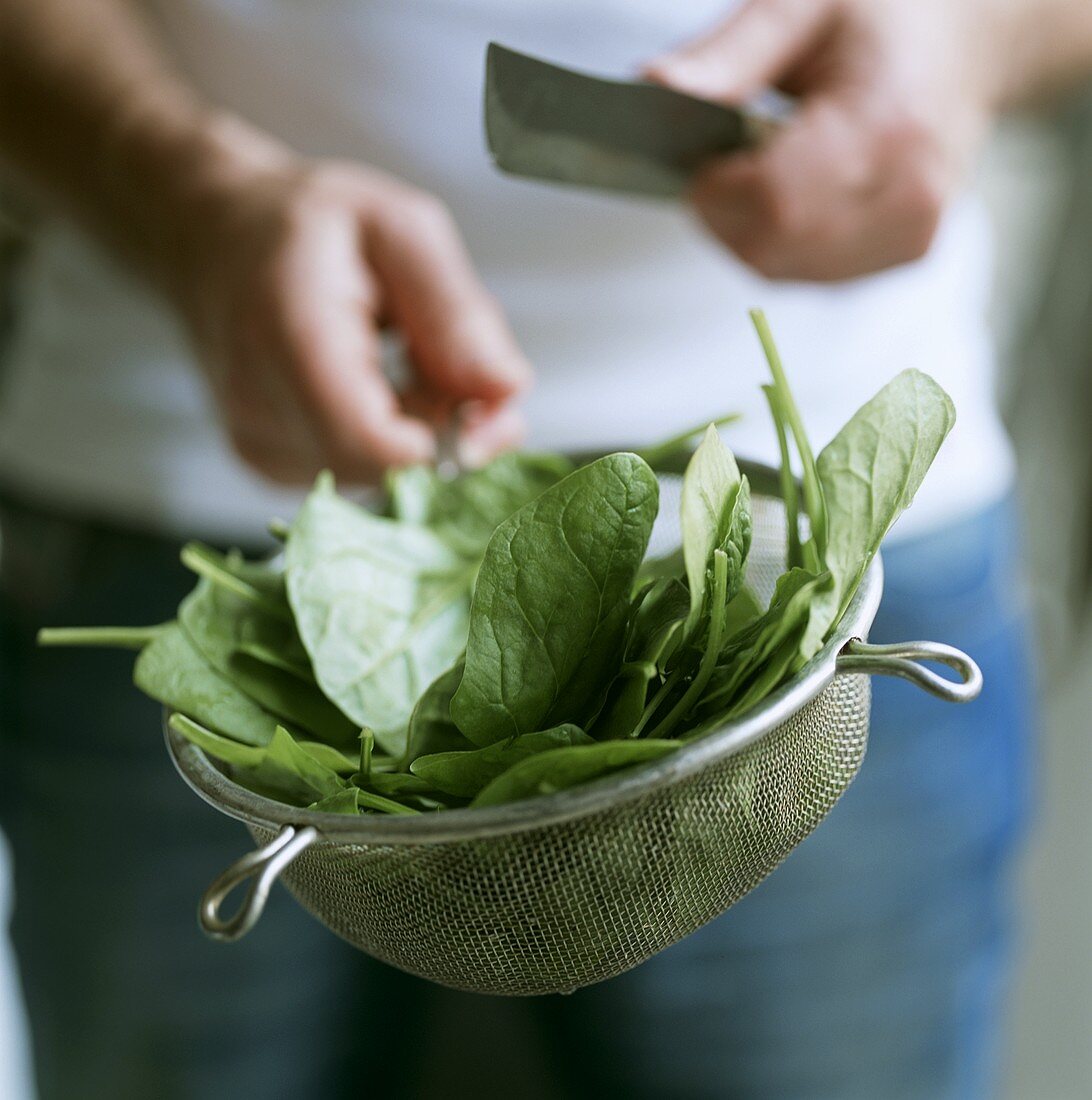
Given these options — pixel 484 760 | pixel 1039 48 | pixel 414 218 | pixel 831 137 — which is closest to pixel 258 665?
pixel 484 760

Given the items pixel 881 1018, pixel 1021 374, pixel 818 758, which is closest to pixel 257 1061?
pixel 881 1018

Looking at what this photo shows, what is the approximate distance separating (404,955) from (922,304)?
0.44 m

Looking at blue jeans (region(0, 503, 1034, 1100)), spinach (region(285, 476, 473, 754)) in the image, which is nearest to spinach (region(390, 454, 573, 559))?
spinach (region(285, 476, 473, 754))

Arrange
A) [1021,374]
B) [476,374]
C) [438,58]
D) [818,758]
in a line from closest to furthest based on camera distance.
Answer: [818,758] < [476,374] < [438,58] < [1021,374]

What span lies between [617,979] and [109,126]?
477 millimetres

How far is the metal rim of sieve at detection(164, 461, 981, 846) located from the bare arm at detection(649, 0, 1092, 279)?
24 centimetres

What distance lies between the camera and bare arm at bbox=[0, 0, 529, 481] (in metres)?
0.49

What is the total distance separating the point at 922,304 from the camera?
2.13 feet

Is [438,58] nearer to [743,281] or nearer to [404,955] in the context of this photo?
[743,281]

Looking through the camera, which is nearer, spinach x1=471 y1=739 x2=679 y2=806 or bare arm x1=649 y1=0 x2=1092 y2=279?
spinach x1=471 y1=739 x2=679 y2=806

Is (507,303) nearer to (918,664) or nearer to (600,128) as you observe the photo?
(600,128)

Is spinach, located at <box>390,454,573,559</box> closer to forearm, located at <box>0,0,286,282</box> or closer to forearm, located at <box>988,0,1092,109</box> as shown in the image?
forearm, located at <box>0,0,286,282</box>

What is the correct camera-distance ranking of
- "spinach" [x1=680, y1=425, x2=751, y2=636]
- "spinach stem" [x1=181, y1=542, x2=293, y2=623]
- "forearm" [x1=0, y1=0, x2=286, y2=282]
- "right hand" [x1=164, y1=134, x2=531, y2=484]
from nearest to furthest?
"spinach" [x1=680, y1=425, x2=751, y2=636] < "spinach stem" [x1=181, y1=542, x2=293, y2=623] < "right hand" [x1=164, y1=134, x2=531, y2=484] < "forearm" [x1=0, y1=0, x2=286, y2=282]

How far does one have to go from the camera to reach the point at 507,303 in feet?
2.03
